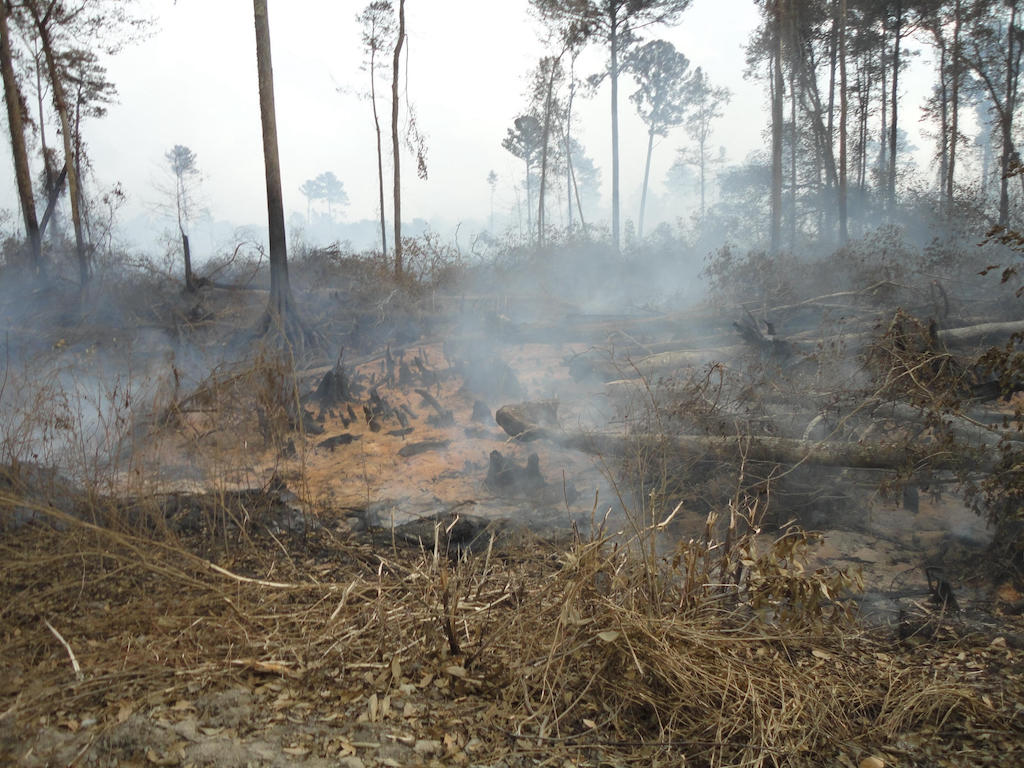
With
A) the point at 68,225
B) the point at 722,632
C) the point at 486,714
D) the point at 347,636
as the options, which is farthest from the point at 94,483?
the point at 68,225

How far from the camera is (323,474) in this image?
6.43 meters

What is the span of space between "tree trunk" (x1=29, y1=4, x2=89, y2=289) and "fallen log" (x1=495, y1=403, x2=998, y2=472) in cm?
1256

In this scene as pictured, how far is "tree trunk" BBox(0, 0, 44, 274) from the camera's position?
1273 cm

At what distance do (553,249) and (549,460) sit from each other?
1379cm

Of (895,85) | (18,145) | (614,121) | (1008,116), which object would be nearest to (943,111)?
(895,85)

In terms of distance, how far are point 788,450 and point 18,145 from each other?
16018mm

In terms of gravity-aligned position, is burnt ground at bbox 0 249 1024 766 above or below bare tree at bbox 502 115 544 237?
below

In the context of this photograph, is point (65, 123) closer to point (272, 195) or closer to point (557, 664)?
point (272, 195)

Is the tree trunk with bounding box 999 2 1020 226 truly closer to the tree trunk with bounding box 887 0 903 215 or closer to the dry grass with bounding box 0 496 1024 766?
the tree trunk with bounding box 887 0 903 215

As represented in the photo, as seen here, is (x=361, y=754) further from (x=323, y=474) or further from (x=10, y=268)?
(x=10, y=268)

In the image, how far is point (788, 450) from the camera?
485 centimetres

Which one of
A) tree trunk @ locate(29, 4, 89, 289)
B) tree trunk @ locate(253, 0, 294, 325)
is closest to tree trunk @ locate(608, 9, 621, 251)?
Answer: tree trunk @ locate(253, 0, 294, 325)

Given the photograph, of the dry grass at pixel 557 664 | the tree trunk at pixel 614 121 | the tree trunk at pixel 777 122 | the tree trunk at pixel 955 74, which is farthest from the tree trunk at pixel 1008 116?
the dry grass at pixel 557 664

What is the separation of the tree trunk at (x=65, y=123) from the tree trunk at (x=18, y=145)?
2.77 ft
